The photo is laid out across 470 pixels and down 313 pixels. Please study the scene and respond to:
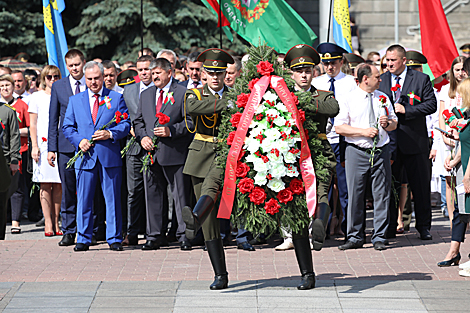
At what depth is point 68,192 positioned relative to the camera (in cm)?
970

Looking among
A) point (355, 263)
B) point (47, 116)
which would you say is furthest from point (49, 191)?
point (355, 263)

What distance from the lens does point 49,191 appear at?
10.7 metres

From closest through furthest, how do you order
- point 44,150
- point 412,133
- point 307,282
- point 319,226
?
point 319,226
point 307,282
point 412,133
point 44,150

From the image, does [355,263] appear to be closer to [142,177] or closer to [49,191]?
[142,177]

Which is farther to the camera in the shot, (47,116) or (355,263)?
(47,116)

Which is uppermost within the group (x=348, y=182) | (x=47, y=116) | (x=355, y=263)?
(x=47, y=116)

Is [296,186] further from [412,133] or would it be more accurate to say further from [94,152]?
[412,133]

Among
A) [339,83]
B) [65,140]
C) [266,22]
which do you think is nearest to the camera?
[65,140]

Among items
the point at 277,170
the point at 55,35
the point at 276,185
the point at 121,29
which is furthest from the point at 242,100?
the point at 121,29

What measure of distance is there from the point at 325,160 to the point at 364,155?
2.47 metres

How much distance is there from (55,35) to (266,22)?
10.6 ft

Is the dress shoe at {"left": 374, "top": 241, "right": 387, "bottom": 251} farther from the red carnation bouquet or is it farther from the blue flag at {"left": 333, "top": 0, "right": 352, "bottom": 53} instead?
the blue flag at {"left": 333, "top": 0, "right": 352, "bottom": 53}

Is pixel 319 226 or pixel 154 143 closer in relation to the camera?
pixel 319 226

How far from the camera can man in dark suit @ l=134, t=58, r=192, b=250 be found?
9.26 meters
